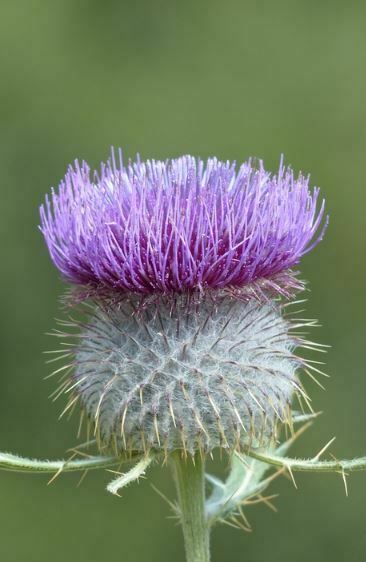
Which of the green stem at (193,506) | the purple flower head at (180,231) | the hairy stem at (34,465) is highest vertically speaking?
the purple flower head at (180,231)

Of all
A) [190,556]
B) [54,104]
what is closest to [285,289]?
[190,556]

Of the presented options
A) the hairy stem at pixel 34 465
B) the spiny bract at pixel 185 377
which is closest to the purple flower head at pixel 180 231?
the spiny bract at pixel 185 377

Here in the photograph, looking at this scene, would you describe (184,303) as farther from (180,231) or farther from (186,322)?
(180,231)

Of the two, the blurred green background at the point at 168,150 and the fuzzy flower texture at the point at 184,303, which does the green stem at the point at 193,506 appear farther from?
the blurred green background at the point at 168,150

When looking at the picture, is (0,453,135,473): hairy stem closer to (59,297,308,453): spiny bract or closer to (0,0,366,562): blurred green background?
(59,297,308,453): spiny bract

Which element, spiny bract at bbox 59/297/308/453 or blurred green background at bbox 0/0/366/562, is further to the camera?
blurred green background at bbox 0/0/366/562

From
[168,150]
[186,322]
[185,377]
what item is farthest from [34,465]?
[168,150]

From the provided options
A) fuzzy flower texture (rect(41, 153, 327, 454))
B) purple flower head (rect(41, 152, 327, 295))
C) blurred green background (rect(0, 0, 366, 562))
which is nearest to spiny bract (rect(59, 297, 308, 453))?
fuzzy flower texture (rect(41, 153, 327, 454))
